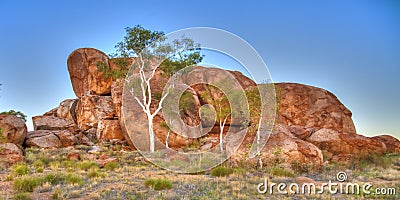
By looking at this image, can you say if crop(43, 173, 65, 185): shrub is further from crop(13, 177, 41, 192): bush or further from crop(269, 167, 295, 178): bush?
crop(269, 167, 295, 178): bush

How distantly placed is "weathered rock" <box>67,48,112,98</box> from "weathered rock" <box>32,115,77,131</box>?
549 centimetres

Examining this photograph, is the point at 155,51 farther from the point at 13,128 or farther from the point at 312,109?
the point at 312,109

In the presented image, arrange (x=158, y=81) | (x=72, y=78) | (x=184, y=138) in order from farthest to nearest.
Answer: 1. (x=72, y=78)
2. (x=158, y=81)
3. (x=184, y=138)

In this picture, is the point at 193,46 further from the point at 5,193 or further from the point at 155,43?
the point at 5,193

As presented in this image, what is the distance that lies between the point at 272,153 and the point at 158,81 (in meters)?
23.1

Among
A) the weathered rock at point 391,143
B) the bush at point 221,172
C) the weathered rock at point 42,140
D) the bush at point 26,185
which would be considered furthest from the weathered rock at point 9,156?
the weathered rock at point 391,143

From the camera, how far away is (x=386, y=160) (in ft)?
68.6

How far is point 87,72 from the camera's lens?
44.4m

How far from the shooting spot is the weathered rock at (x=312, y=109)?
41.2 m

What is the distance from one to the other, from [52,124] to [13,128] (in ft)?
39.6

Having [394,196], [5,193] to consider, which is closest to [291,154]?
[394,196]

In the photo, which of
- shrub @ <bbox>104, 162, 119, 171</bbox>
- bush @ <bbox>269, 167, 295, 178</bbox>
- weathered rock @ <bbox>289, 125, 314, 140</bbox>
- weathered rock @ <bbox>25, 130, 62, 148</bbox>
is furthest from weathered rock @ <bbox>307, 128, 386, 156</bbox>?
weathered rock @ <bbox>25, 130, 62, 148</bbox>

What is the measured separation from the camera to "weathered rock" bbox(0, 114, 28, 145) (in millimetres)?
26945

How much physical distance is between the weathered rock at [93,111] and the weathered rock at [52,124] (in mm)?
1374
